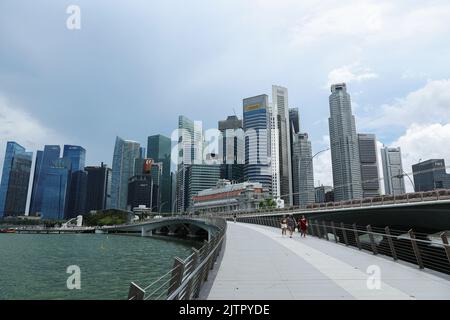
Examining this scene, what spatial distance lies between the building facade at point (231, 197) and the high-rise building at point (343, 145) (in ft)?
115

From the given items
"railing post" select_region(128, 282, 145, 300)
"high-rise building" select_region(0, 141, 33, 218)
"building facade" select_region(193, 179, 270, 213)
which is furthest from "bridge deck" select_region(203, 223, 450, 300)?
"high-rise building" select_region(0, 141, 33, 218)

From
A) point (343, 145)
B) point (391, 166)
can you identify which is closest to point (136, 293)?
point (391, 166)

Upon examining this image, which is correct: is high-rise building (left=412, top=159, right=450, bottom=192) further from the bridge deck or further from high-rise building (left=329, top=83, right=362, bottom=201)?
the bridge deck

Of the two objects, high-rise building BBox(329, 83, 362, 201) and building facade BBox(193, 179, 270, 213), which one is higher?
high-rise building BBox(329, 83, 362, 201)

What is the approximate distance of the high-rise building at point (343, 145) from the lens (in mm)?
154875

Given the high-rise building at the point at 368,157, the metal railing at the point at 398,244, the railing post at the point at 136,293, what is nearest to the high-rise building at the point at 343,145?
the high-rise building at the point at 368,157

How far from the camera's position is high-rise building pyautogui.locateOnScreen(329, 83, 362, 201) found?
155m

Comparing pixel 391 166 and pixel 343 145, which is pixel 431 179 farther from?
pixel 343 145

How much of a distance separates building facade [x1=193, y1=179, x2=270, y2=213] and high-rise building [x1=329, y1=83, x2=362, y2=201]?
35.1 metres
